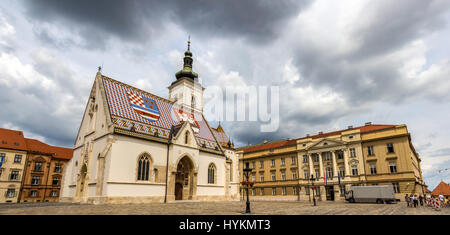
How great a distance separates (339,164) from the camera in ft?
150

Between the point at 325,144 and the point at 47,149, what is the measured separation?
2242 inches

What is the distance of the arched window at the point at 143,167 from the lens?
26.9 m

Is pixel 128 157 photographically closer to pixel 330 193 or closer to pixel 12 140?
pixel 12 140

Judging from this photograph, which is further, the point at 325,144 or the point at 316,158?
the point at 316,158

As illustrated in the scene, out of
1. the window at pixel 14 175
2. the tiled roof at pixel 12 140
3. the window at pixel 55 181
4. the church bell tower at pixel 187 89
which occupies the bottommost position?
the window at pixel 55 181

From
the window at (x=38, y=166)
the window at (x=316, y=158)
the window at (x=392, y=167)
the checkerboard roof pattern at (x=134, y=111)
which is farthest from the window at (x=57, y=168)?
the window at (x=392, y=167)

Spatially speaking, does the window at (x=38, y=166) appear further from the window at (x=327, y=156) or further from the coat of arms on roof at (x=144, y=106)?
the window at (x=327, y=156)

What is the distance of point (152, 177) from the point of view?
27.8 metres

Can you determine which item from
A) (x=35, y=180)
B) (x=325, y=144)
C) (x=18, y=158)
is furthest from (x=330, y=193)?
(x=18, y=158)

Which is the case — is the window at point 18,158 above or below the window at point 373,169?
above

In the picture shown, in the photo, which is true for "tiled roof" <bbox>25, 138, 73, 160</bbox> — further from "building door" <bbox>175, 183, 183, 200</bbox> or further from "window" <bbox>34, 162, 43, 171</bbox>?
"building door" <bbox>175, 183, 183, 200</bbox>

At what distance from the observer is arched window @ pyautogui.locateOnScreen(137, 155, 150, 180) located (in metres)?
26.9

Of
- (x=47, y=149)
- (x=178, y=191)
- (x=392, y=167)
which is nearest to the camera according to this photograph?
(x=178, y=191)
